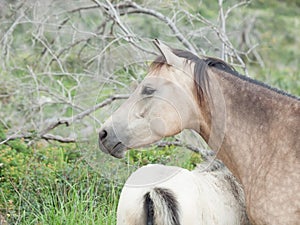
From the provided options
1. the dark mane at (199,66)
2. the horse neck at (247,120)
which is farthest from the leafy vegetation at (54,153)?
the dark mane at (199,66)

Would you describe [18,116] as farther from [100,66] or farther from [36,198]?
[36,198]

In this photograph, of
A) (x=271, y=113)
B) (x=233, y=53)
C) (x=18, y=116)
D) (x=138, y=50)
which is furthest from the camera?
(x=18, y=116)

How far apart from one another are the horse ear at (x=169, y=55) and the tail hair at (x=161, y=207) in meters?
0.80

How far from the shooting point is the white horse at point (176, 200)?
4.11 metres

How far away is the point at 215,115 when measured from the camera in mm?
4344

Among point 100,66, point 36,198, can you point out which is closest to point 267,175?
point 36,198

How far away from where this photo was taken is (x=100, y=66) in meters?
7.25

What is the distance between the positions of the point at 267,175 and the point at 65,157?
2.92 m

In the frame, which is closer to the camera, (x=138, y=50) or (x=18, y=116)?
(x=138, y=50)

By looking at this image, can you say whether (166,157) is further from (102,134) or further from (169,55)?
(169,55)

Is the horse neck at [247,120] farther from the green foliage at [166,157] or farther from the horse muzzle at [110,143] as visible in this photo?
the green foliage at [166,157]

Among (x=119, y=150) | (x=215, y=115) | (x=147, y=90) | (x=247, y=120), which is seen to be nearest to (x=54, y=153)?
(x=119, y=150)

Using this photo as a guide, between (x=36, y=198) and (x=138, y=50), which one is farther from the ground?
(x=138, y=50)

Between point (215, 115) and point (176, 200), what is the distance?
62cm
